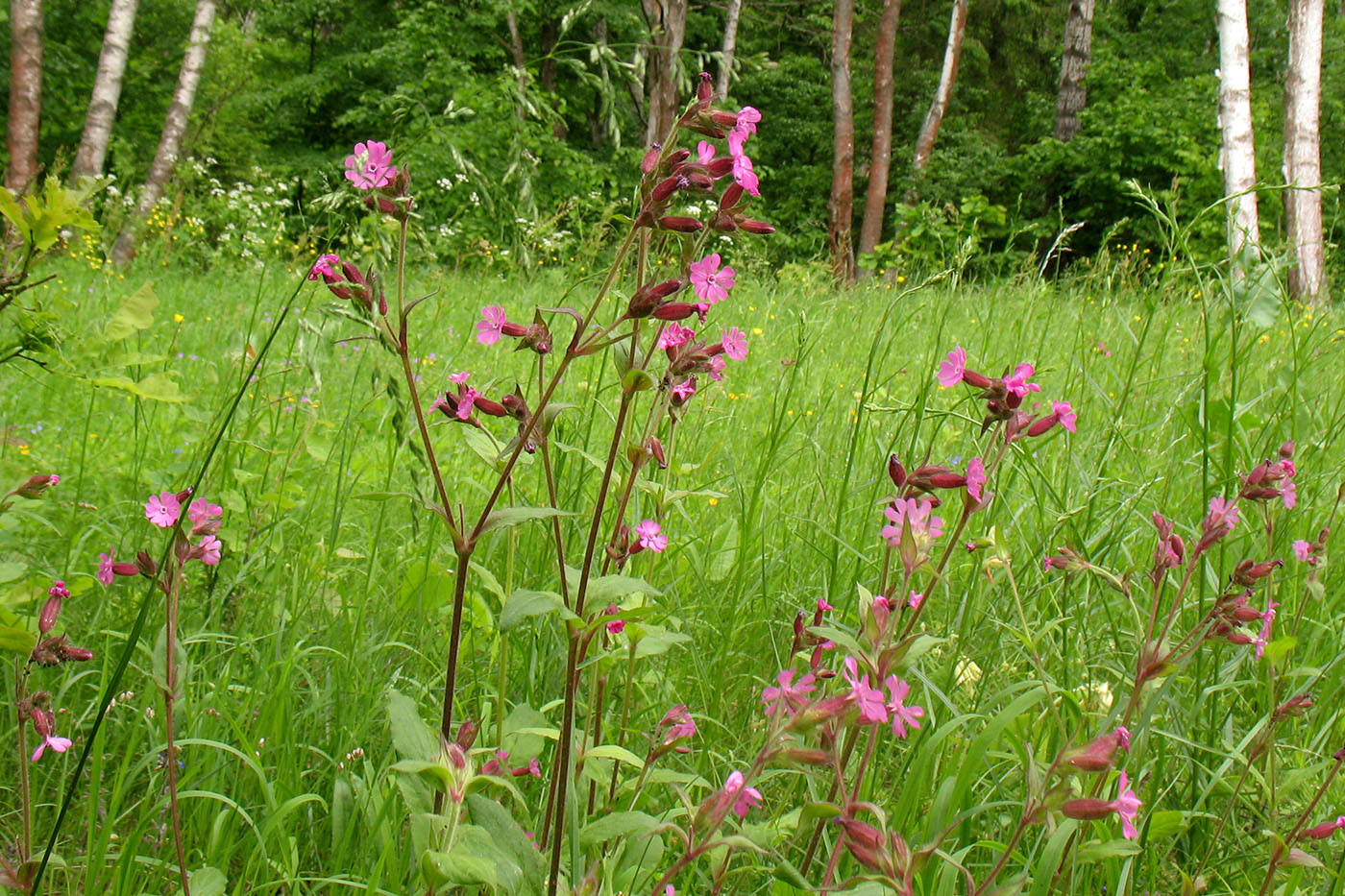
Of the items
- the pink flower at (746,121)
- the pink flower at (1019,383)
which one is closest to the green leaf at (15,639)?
the pink flower at (746,121)

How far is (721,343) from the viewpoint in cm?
100

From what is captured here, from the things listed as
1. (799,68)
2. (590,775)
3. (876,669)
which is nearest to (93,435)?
(590,775)

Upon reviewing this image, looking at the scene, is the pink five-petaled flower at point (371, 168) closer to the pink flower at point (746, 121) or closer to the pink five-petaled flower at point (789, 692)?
the pink flower at point (746, 121)

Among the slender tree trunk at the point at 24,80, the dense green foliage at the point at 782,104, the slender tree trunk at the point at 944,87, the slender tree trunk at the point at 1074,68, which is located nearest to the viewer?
the slender tree trunk at the point at 24,80

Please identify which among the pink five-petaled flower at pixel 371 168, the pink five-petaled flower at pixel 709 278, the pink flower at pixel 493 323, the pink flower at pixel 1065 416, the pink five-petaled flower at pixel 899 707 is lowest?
the pink five-petaled flower at pixel 899 707

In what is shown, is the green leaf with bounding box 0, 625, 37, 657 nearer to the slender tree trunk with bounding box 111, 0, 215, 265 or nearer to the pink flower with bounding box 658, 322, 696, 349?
the pink flower with bounding box 658, 322, 696, 349

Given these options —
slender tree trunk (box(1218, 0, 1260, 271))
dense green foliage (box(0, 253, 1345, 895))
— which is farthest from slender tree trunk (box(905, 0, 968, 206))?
dense green foliage (box(0, 253, 1345, 895))

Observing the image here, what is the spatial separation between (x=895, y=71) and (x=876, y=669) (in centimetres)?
2014

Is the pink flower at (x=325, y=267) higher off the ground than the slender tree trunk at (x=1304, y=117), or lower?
lower

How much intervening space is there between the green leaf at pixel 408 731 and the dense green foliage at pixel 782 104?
8.07 meters

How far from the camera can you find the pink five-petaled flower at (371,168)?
0.91 m

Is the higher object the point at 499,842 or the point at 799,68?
the point at 799,68

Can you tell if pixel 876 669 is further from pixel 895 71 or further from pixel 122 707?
pixel 895 71

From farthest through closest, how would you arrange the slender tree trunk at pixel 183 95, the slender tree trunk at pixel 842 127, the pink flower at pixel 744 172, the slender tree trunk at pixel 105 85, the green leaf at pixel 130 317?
1. the slender tree trunk at pixel 842 127
2. the slender tree trunk at pixel 183 95
3. the slender tree trunk at pixel 105 85
4. the green leaf at pixel 130 317
5. the pink flower at pixel 744 172
